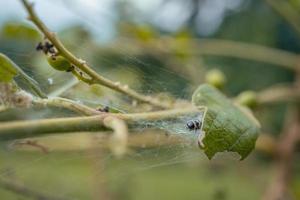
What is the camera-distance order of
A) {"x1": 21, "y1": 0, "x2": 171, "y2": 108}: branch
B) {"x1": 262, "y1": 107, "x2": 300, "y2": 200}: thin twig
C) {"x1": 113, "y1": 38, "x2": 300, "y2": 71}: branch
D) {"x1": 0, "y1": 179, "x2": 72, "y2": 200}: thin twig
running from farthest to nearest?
{"x1": 113, "y1": 38, "x2": 300, "y2": 71}: branch < {"x1": 262, "y1": 107, "x2": 300, "y2": 200}: thin twig < {"x1": 0, "y1": 179, "x2": 72, "y2": 200}: thin twig < {"x1": 21, "y1": 0, "x2": 171, "y2": 108}: branch

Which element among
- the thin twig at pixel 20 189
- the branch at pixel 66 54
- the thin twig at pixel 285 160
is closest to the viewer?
the branch at pixel 66 54

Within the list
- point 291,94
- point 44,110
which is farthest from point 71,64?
point 291,94

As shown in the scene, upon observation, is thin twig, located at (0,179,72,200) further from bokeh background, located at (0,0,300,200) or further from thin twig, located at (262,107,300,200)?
thin twig, located at (262,107,300,200)

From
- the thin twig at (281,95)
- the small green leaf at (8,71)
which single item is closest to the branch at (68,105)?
the small green leaf at (8,71)

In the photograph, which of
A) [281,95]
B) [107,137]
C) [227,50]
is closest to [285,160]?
[281,95]

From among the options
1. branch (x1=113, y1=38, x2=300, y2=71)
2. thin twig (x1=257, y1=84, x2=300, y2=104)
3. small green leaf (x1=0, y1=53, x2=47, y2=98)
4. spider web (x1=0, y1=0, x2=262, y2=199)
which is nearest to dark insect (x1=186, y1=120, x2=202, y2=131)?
spider web (x1=0, y1=0, x2=262, y2=199)

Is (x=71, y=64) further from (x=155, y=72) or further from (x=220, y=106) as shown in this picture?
(x=155, y=72)

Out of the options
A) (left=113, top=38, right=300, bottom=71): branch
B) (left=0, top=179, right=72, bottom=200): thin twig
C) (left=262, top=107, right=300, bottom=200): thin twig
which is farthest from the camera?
(left=113, top=38, right=300, bottom=71): branch

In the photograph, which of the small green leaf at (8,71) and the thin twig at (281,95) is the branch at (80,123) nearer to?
the small green leaf at (8,71)
